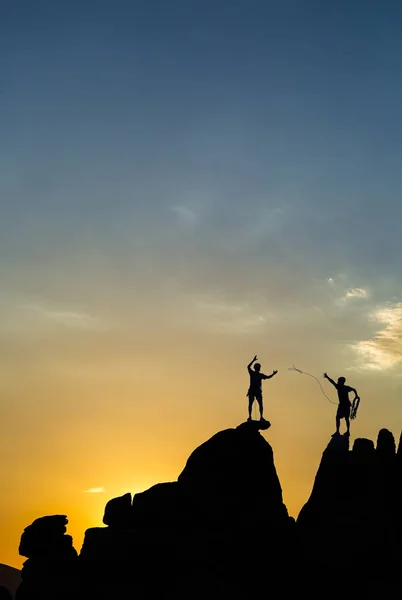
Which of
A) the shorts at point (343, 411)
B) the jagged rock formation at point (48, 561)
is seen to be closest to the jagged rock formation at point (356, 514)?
the shorts at point (343, 411)

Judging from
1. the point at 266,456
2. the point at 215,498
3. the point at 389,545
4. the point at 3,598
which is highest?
the point at 266,456

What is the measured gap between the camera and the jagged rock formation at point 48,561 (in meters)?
39.1

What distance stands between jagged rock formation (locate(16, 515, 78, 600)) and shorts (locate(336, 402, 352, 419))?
62.2 feet

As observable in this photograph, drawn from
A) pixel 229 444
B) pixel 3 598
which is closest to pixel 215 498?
pixel 229 444

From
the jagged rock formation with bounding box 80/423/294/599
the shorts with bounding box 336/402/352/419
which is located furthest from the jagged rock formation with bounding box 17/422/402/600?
the shorts with bounding box 336/402/352/419

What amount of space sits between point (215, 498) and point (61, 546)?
11.4m

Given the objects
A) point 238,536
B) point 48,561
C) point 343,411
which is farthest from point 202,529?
point 343,411

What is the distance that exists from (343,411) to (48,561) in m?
21.2

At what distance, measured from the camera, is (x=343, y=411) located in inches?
1577

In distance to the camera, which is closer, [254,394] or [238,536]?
[238,536]

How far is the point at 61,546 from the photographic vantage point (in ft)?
139

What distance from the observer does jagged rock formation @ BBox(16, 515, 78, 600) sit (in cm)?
3909

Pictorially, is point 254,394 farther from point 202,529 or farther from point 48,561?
point 48,561

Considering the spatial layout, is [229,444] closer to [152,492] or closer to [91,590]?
[152,492]
